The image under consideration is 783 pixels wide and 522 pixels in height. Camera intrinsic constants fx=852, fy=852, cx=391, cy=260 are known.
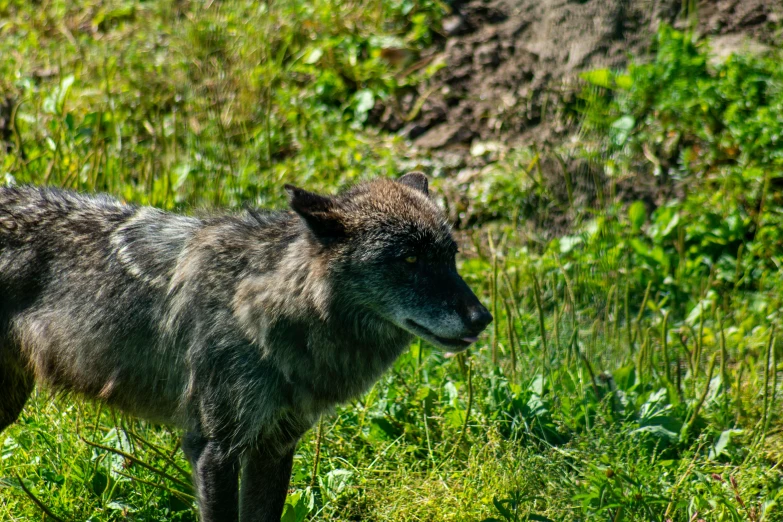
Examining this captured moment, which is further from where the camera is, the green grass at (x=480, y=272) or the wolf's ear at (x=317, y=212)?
the green grass at (x=480, y=272)

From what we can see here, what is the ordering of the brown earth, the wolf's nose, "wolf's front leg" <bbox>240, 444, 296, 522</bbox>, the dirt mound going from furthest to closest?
the dirt mound
the brown earth
"wolf's front leg" <bbox>240, 444, 296, 522</bbox>
the wolf's nose

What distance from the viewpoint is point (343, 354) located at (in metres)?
3.38

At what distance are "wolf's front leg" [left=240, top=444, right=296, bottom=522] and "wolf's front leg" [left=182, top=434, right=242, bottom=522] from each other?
0.17m

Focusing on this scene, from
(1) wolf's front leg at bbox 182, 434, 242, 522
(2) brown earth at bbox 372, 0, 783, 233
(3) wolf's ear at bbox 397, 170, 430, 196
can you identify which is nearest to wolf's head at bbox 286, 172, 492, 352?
(3) wolf's ear at bbox 397, 170, 430, 196

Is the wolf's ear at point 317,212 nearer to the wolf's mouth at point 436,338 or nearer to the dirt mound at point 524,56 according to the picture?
the wolf's mouth at point 436,338

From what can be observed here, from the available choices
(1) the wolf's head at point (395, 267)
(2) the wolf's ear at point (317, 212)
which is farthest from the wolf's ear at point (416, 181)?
(2) the wolf's ear at point (317, 212)

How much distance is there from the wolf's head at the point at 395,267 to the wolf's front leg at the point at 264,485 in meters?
0.81

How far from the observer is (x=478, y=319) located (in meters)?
3.17

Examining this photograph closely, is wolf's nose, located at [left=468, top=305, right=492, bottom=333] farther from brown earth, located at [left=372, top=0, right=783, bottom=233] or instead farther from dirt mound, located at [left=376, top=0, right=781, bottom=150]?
dirt mound, located at [left=376, top=0, right=781, bottom=150]

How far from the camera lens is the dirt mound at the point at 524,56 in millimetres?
6777

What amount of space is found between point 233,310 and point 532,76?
455 centimetres

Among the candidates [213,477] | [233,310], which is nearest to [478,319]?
[233,310]

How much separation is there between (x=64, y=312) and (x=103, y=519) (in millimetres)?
998

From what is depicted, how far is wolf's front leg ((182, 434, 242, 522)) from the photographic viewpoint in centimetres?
333
